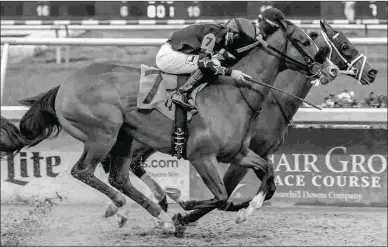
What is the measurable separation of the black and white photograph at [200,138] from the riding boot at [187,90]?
1 centimetres

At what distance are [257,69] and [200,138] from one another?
67 cm

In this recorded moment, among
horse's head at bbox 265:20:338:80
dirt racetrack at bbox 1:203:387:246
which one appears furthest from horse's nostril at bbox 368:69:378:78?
dirt racetrack at bbox 1:203:387:246

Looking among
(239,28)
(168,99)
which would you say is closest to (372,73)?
(239,28)

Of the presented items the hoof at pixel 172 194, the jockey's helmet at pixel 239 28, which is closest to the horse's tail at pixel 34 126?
the hoof at pixel 172 194

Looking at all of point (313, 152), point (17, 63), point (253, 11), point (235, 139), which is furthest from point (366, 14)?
point (235, 139)

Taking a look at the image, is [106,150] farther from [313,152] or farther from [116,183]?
[313,152]

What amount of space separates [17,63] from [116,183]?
2.89 meters

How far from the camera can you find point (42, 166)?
29.8 feet

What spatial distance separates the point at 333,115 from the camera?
8953 millimetres

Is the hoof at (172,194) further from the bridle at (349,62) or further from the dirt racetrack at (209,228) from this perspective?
→ the bridle at (349,62)

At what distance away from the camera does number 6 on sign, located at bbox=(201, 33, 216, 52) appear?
245 inches

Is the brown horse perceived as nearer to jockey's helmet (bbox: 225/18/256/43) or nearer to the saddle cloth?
jockey's helmet (bbox: 225/18/256/43)

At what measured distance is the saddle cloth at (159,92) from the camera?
20.7ft

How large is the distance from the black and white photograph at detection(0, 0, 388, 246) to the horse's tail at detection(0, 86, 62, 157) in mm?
12
